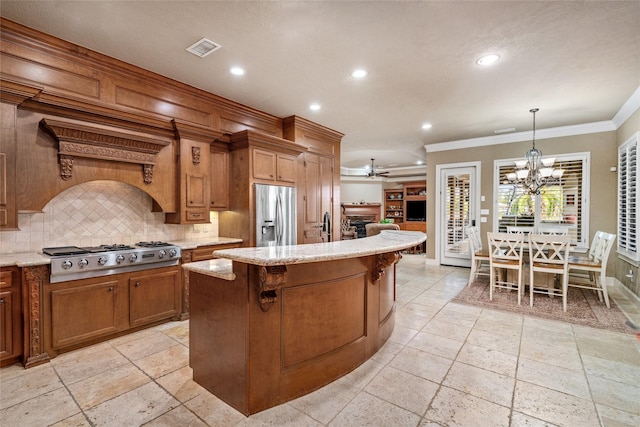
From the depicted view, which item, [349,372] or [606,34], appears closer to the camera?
[349,372]

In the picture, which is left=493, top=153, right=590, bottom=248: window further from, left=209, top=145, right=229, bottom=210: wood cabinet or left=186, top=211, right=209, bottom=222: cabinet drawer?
left=186, top=211, right=209, bottom=222: cabinet drawer

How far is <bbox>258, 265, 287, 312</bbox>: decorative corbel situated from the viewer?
1.73m

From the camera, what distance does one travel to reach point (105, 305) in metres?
2.82

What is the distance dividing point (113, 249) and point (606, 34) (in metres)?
4.90

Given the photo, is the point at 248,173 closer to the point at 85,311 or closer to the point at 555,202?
the point at 85,311

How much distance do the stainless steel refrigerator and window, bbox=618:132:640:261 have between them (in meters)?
4.64

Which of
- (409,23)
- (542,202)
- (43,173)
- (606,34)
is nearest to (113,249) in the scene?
(43,173)

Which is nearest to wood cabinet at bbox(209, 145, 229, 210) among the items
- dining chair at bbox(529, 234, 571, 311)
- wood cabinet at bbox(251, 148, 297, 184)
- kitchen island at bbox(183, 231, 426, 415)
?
wood cabinet at bbox(251, 148, 297, 184)

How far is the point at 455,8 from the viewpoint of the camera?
220 cm

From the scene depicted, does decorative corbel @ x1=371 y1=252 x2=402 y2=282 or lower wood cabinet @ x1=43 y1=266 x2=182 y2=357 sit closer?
decorative corbel @ x1=371 y1=252 x2=402 y2=282

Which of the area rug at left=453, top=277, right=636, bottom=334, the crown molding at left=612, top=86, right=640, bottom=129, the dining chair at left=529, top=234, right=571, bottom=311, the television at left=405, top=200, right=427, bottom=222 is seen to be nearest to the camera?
the area rug at left=453, top=277, right=636, bottom=334

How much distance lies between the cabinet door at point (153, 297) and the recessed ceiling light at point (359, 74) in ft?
9.65

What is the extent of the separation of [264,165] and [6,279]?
9.04 feet

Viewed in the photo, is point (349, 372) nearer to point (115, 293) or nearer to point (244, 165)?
point (115, 293)
